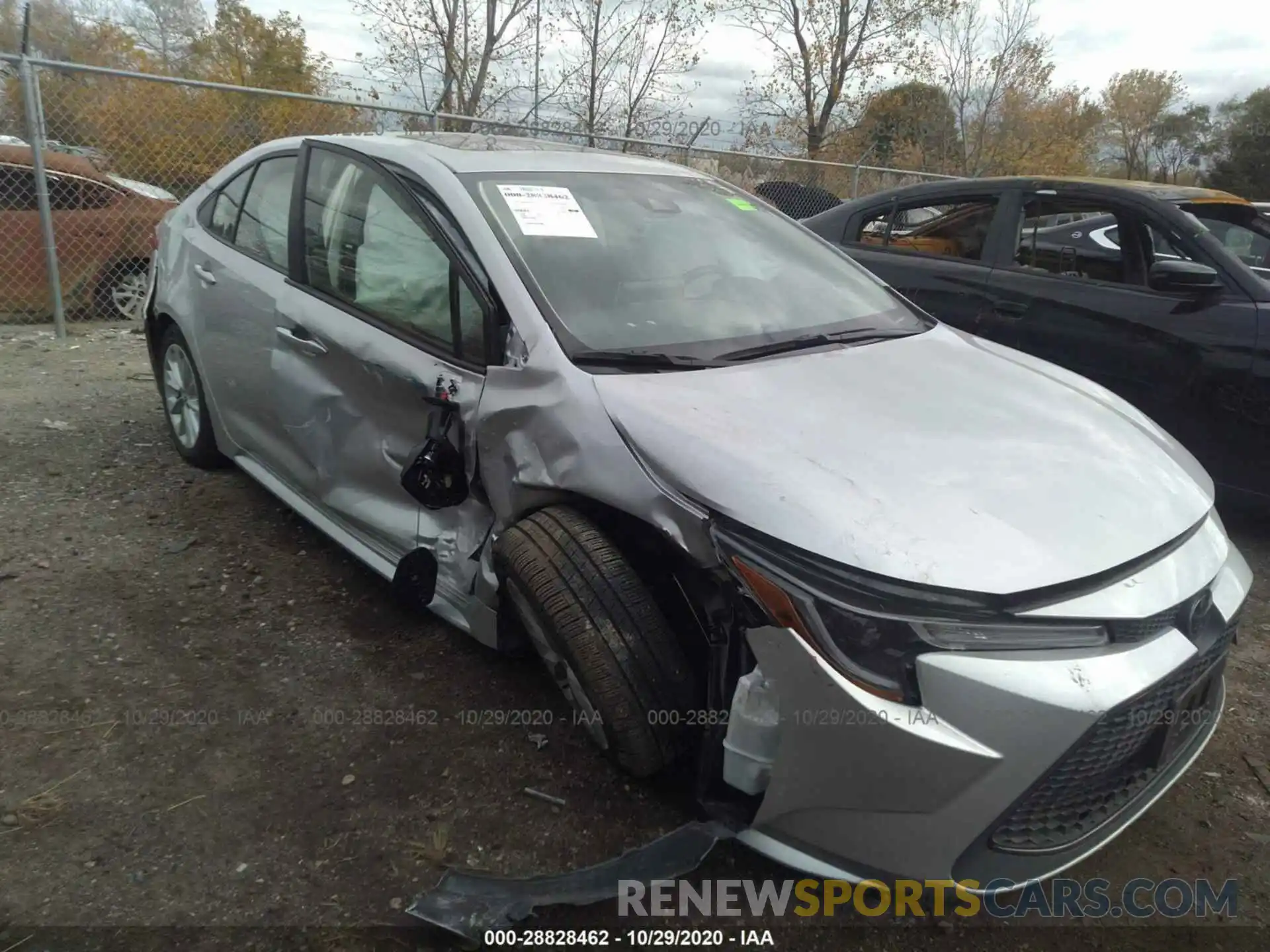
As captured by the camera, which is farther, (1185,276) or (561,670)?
(1185,276)

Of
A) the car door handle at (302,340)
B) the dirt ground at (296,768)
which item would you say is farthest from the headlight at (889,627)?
the car door handle at (302,340)

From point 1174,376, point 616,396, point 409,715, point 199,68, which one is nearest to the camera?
point 616,396

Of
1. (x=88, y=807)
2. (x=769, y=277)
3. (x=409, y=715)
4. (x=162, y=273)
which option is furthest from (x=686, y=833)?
(x=162, y=273)

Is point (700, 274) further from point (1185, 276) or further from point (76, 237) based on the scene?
point (76, 237)

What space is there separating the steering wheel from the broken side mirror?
2.54ft

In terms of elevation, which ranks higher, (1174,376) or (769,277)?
(769,277)

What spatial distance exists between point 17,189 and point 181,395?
377 cm

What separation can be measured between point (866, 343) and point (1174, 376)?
6.68 feet

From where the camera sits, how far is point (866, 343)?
8.96 feet

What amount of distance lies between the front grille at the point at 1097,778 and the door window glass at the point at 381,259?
1.64m

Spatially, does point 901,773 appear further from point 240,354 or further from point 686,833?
point 240,354

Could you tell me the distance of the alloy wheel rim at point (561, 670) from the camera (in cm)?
212

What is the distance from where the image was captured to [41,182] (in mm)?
6375

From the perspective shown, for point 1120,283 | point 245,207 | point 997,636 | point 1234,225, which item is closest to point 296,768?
point 997,636
